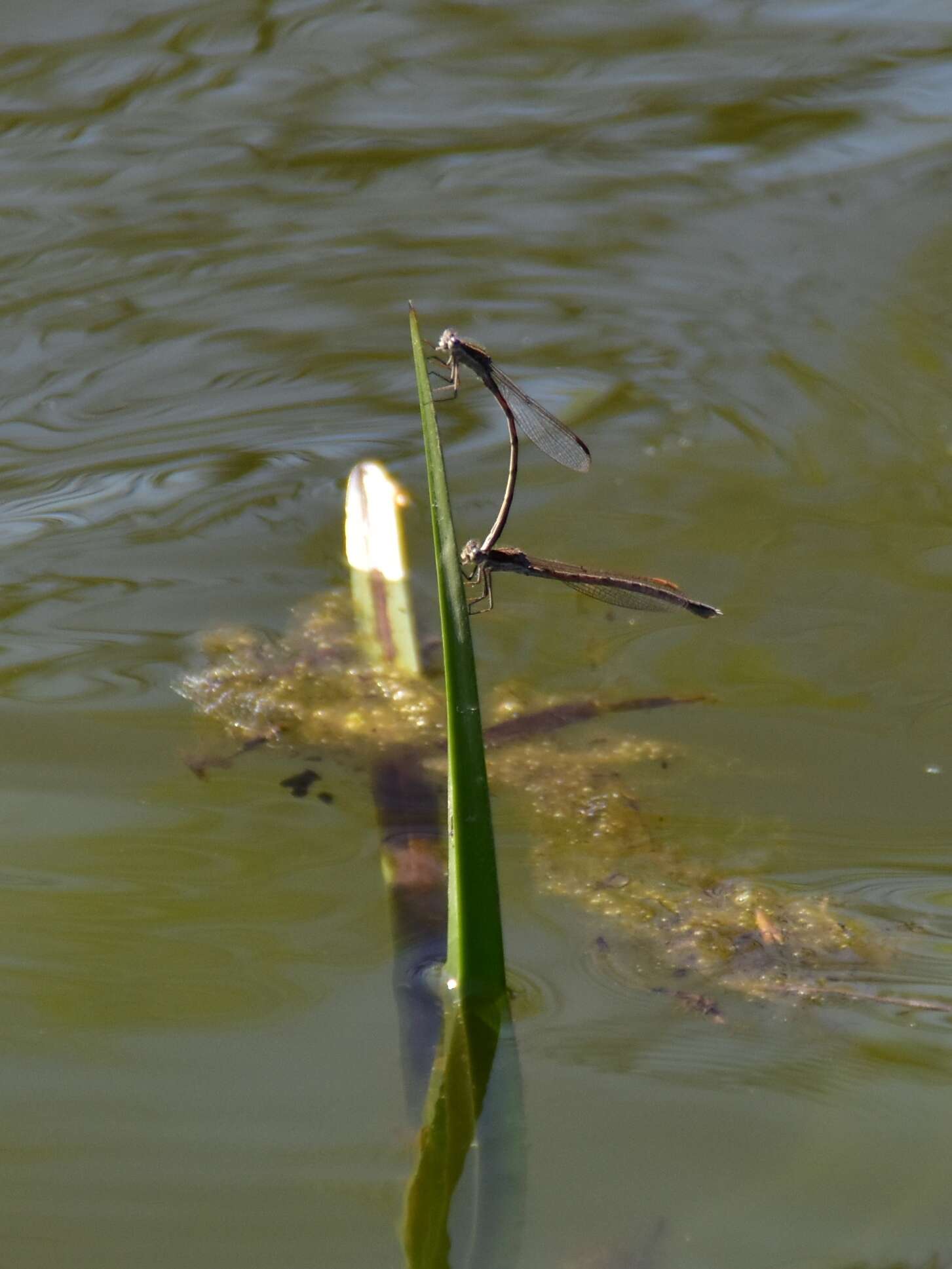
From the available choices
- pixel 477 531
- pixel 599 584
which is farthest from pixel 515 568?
pixel 477 531

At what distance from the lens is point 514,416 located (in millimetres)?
3000

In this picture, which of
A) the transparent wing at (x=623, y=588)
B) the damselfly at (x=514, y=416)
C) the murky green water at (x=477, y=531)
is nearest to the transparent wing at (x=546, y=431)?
the damselfly at (x=514, y=416)

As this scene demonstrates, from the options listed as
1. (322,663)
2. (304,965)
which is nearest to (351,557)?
(322,663)

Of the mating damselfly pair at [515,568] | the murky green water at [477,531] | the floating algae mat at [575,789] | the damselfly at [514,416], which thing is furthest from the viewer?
Answer: the damselfly at [514,416]

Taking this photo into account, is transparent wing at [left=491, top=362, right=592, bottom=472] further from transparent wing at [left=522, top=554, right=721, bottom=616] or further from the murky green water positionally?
transparent wing at [left=522, top=554, right=721, bottom=616]

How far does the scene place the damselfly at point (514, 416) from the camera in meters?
2.73

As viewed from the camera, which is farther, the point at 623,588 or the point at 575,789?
the point at 623,588

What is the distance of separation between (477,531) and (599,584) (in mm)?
459

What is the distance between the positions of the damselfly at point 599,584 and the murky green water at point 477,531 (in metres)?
0.05

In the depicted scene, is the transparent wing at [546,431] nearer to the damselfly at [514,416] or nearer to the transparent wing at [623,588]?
the damselfly at [514,416]

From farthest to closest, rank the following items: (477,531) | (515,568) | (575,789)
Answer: (477,531)
(515,568)
(575,789)

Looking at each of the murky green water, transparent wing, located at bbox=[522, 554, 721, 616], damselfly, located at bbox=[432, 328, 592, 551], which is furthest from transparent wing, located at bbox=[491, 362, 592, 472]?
transparent wing, located at bbox=[522, 554, 721, 616]

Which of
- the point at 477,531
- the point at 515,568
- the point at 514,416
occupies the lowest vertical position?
the point at 477,531

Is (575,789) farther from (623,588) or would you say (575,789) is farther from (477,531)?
(477,531)
